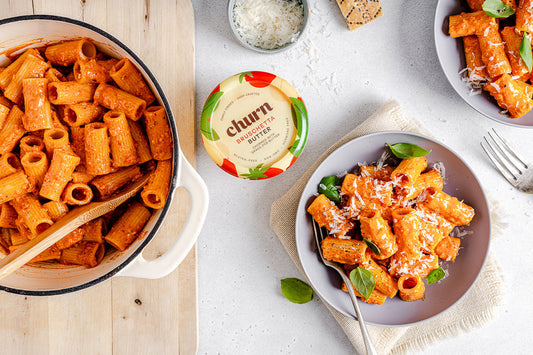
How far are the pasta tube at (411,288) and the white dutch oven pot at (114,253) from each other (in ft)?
2.21

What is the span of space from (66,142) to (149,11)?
1.65 feet

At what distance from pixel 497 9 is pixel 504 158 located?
0.51 metres

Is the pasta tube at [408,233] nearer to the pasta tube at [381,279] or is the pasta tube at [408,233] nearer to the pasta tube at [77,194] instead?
the pasta tube at [381,279]

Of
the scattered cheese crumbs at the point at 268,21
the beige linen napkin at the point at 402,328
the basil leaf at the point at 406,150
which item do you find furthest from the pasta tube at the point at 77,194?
the basil leaf at the point at 406,150

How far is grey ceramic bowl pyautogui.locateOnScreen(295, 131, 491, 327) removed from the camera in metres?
1.34

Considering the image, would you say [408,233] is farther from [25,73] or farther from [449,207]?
[25,73]

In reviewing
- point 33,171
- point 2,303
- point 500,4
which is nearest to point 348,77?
point 500,4

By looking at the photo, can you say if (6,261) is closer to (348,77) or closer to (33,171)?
(33,171)

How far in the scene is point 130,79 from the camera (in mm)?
1178

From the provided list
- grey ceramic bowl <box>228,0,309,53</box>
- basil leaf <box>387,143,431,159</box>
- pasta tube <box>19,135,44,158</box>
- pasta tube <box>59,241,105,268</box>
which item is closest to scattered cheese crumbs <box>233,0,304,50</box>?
grey ceramic bowl <box>228,0,309,53</box>

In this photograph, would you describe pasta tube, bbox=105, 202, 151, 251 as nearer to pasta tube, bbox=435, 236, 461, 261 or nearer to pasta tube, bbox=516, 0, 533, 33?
pasta tube, bbox=435, 236, 461, 261

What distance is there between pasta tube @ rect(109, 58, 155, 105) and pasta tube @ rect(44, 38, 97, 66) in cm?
11

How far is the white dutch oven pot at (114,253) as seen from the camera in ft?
3.60

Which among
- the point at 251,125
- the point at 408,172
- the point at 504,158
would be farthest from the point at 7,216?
the point at 504,158
